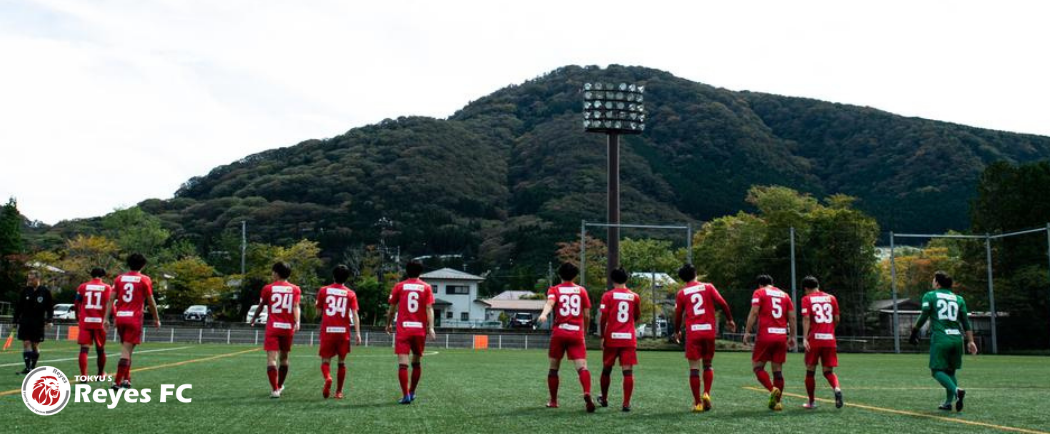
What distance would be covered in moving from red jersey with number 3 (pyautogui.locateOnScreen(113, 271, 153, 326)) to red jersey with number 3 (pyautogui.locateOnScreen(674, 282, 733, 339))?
781 cm

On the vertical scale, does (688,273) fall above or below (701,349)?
above

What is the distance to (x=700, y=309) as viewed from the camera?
1093cm

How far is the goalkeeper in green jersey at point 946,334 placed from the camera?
11055mm

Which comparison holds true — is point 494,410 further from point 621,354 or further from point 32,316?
point 32,316

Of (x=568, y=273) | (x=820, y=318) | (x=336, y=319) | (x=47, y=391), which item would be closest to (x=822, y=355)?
(x=820, y=318)

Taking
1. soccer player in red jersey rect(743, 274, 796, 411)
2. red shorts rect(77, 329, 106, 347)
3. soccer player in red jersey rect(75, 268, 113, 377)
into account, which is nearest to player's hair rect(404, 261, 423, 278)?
soccer player in red jersey rect(743, 274, 796, 411)

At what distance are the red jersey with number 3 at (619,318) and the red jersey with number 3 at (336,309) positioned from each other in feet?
11.7

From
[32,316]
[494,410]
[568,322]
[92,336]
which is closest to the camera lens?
[494,410]

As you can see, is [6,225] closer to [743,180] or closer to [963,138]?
[743,180]

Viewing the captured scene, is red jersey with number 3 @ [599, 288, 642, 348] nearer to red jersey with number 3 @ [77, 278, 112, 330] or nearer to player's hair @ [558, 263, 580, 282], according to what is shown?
player's hair @ [558, 263, 580, 282]

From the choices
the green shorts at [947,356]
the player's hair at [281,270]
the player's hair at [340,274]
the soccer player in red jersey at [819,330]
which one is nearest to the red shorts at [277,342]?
the player's hair at [281,270]

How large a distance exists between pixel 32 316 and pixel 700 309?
39.9 ft

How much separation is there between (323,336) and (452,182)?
495 feet

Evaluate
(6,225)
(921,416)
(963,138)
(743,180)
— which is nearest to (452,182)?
(743,180)
